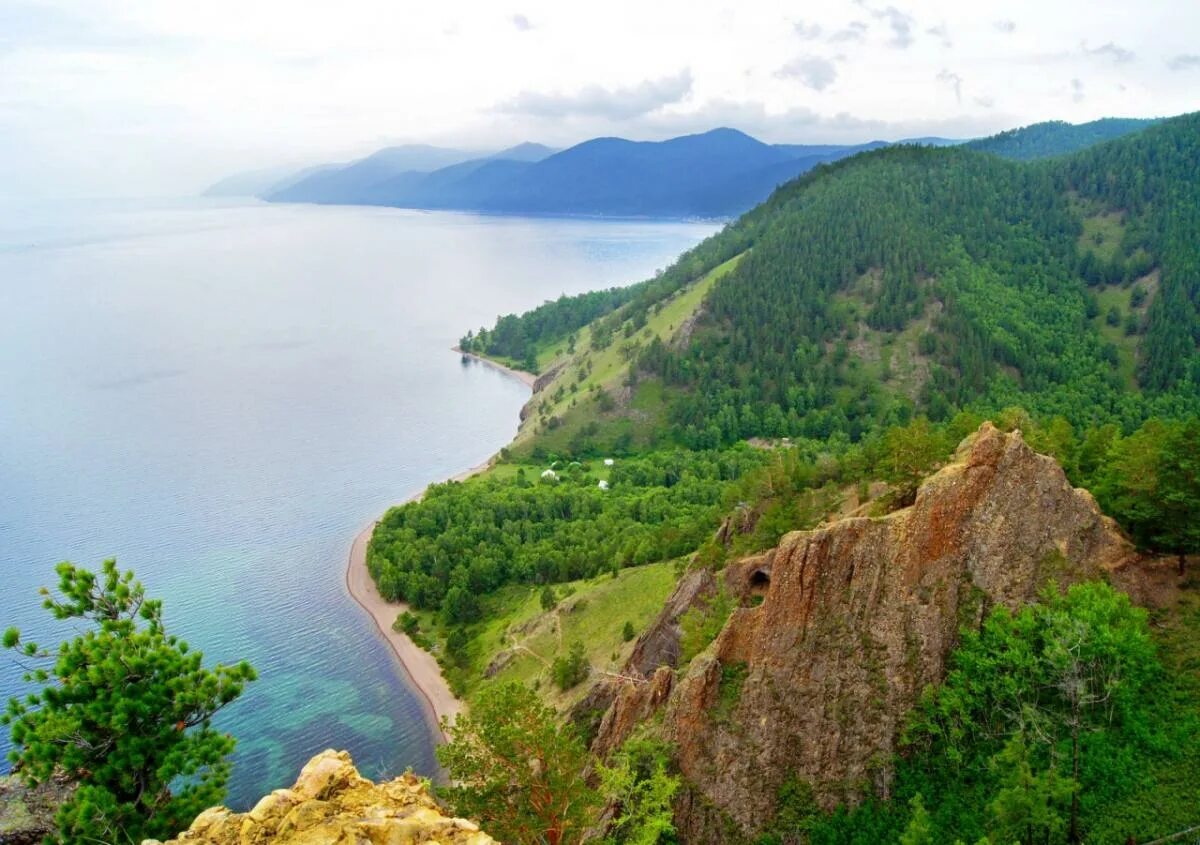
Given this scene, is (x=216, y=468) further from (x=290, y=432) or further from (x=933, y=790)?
(x=933, y=790)

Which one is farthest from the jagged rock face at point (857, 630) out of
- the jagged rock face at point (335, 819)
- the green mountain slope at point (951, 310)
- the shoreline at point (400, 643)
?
the green mountain slope at point (951, 310)

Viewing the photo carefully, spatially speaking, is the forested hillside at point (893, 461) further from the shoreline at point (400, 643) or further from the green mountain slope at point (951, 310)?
the shoreline at point (400, 643)

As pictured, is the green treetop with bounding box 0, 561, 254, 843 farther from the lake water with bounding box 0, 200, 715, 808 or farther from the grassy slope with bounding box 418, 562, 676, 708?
the lake water with bounding box 0, 200, 715, 808

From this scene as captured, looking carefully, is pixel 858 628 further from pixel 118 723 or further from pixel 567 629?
pixel 567 629

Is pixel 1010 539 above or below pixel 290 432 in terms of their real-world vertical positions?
above

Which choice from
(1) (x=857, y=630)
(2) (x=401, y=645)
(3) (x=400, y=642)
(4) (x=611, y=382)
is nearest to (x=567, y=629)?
(2) (x=401, y=645)

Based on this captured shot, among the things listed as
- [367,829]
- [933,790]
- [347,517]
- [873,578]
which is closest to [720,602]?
[873,578]
